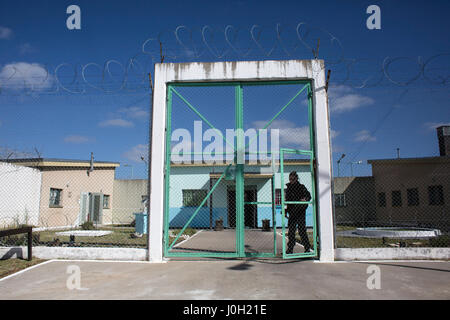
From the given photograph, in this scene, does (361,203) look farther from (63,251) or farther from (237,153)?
(63,251)

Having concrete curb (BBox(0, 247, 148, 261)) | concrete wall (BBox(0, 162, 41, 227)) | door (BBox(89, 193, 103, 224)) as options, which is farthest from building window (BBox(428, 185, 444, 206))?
concrete wall (BBox(0, 162, 41, 227))

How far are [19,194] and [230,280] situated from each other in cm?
Answer: 1683

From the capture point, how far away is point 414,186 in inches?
755

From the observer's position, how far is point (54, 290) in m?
4.36

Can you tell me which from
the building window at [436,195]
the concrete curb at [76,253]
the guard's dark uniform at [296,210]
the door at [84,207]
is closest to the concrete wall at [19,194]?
the door at [84,207]

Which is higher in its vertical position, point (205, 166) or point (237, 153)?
point (205, 166)

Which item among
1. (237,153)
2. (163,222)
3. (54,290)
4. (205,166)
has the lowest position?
(54,290)

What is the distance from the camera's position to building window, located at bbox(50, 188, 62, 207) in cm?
1897

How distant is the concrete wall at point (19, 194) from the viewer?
53.2 feet

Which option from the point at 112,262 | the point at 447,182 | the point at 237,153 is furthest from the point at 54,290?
the point at 447,182

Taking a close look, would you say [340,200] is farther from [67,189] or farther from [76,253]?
[76,253]

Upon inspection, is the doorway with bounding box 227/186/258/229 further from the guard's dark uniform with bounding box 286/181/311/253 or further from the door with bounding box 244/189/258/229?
the guard's dark uniform with bounding box 286/181/311/253

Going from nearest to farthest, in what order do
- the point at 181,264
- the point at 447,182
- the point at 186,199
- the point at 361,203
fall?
the point at 181,264, the point at 447,182, the point at 186,199, the point at 361,203
